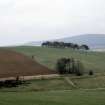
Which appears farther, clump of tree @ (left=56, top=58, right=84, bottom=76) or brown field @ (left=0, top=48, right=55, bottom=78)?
clump of tree @ (left=56, top=58, right=84, bottom=76)

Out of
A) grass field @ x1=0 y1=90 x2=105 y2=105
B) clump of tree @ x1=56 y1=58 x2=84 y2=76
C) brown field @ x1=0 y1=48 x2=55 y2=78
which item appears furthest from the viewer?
clump of tree @ x1=56 y1=58 x2=84 y2=76

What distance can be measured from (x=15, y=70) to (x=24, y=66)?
556 cm

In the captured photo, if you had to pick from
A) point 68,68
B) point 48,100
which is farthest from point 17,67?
point 48,100

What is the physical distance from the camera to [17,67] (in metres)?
80.6

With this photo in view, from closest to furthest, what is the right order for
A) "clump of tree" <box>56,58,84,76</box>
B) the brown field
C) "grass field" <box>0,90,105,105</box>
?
"grass field" <box>0,90,105,105</box> → the brown field → "clump of tree" <box>56,58,84,76</box>

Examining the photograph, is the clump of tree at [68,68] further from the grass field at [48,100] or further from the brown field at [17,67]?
the grass field at [48,100]

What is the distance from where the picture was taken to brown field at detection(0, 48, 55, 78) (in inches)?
3004

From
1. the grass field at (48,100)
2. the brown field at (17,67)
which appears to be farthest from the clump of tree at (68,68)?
the grass field at (48,100)

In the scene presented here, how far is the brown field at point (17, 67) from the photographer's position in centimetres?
7631

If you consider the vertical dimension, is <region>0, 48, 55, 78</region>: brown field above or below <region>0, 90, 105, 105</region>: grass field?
above

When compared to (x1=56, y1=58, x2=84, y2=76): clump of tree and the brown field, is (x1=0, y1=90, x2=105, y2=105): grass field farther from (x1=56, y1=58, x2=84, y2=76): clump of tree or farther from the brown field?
(x1=56, y1=58, x2=84, y2=76): clump of tree

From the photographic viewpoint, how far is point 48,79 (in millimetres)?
69438

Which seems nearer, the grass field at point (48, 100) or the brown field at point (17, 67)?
the grass field at point (48, 100)

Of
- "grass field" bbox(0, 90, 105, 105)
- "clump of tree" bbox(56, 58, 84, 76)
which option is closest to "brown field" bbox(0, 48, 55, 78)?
"clump of tree" bbox(56, 58, 84, 76)
